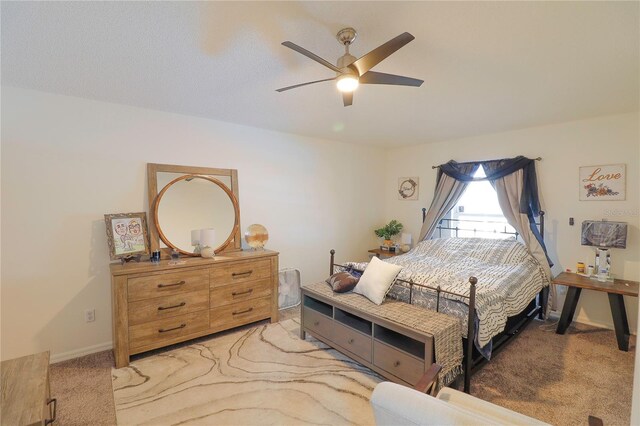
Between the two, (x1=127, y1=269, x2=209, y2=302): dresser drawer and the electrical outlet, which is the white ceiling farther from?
the electrical outlet

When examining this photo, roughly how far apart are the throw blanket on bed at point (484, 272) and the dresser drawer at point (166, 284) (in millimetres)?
1599

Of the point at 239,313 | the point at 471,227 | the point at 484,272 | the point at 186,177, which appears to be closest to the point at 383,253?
the point at 471,227

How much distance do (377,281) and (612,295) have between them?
2.48 m

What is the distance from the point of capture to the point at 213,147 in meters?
3.50

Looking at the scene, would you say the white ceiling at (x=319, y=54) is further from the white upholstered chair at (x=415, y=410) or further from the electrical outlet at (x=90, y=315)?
the electrical outlet at (x=90, y=315)

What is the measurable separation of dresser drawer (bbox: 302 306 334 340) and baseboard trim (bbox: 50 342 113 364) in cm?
200

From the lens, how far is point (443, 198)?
4480 mm

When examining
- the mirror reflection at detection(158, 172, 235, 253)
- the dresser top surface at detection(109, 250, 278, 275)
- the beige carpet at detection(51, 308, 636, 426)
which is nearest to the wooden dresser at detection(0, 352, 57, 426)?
the beige carpet at detection(51, 308, 636, 426)

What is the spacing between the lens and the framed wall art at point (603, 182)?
10.5 feet

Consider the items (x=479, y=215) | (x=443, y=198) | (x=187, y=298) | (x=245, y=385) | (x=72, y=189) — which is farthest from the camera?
(x=443, y=198)

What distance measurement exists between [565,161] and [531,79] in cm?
188

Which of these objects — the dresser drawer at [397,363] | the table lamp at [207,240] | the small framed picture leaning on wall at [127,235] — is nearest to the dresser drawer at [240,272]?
the table lamp at [207,240]

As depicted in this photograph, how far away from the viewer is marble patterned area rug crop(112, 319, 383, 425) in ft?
6.48

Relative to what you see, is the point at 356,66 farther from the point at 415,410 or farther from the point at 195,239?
the point at 195,239
